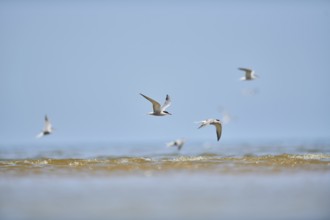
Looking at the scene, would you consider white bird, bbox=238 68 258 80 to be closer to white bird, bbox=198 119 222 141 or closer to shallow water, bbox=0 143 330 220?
white bird, bbox=198 119 222 141

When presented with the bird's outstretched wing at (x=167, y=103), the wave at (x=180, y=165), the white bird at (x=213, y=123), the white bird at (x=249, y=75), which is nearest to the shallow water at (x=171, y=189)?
the wave at (x=180, y=165)

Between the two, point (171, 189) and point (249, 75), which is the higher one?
point (249, 75)

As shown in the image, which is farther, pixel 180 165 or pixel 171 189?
pixel 180 165

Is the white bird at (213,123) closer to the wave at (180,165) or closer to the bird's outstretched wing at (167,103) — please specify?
the wave at (180,165)

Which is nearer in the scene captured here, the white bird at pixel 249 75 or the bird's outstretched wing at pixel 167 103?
the bird's outstretched wing at pixel 167 103

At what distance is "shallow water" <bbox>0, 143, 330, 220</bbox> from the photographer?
15.2 meters

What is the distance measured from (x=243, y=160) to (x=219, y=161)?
961 millimetres

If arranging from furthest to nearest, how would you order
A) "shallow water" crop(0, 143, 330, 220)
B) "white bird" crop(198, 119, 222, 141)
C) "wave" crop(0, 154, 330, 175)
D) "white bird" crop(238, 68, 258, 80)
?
"white bird" crop(238, 68, 258, 80)
"white bird" crop(198, 119, 222, 141)
"wave" crop(0, 154, 330, 175)
"shallow water" crop(0, 143, 330, 220)

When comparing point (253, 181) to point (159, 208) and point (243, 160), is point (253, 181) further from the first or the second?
point (243, 160)

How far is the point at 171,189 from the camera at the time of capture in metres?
18.6

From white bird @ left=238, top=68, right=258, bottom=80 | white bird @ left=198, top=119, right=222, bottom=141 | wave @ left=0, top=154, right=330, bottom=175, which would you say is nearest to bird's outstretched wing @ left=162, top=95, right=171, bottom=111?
white bird @ left=198, top=119, right=222, bottom=141

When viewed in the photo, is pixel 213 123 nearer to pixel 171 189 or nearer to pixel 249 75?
pixel 249 75

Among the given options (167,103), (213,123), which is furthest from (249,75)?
(167,103)

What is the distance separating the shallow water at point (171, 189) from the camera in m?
Result: 15.2
